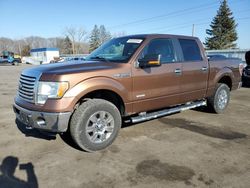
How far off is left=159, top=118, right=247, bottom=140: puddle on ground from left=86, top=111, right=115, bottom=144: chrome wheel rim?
185 centimetres

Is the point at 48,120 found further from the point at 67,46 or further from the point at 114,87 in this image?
the point at 67,46

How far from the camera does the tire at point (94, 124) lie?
3.75 metres

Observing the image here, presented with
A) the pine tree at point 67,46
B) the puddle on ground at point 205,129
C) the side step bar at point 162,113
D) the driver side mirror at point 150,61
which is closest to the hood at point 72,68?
the driver side mirror at point 150,61

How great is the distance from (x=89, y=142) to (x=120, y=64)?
56.4 inches

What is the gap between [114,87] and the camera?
4062 mm

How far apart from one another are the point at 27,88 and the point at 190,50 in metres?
3.62

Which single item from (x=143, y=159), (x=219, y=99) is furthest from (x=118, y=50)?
(x=219, y=99)

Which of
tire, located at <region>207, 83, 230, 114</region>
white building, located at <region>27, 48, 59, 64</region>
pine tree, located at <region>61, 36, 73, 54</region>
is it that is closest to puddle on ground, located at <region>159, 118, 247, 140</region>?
tire, located at <region>207, 83, 230, 114</region>

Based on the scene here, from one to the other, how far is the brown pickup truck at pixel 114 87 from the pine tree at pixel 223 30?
44287 millimetres

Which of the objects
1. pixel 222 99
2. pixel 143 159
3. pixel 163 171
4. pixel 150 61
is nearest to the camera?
pixel 163 171

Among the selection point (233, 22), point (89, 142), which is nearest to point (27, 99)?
point (89, 142)

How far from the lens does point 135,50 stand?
4.48m

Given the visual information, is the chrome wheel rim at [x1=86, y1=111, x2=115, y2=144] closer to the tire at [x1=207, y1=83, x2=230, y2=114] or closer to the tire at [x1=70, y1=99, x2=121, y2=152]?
the tire at [x1=70, y1=99, x2=121, y2=152]

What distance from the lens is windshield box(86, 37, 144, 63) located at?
178 inches
